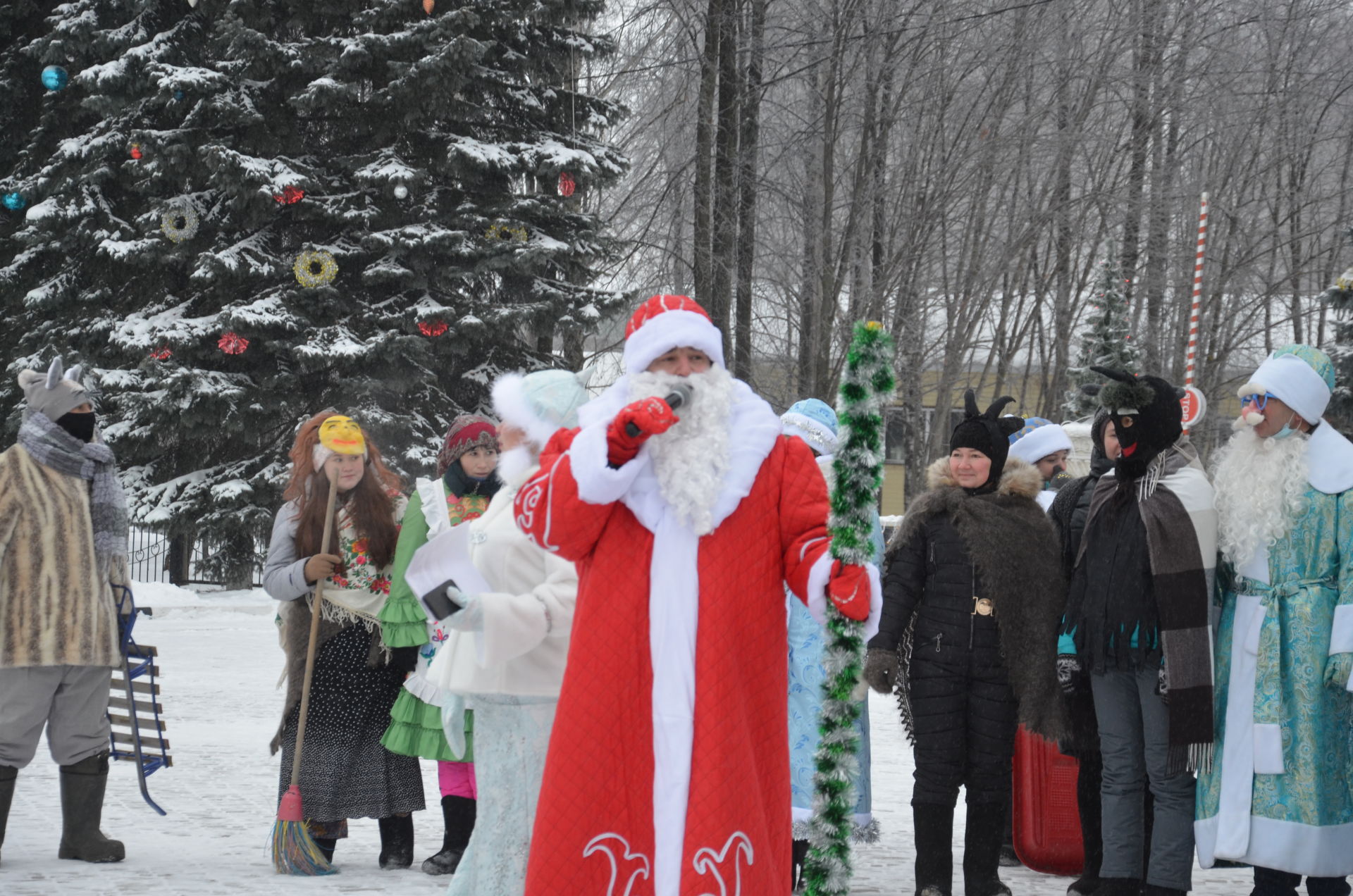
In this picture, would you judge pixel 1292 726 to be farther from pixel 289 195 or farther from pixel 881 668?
pixel 289 195

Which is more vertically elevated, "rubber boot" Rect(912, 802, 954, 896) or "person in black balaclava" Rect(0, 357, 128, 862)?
"person in black balaclava" Rect(0, 357, 128, 862)

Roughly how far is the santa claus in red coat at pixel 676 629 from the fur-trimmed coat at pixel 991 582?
181 cm

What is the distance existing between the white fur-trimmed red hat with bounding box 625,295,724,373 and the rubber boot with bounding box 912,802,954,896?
7.50 feet

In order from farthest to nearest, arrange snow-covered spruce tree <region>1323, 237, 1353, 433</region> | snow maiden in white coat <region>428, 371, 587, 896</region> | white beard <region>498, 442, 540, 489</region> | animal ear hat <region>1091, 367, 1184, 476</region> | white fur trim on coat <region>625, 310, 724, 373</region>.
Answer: snow-covered spruce tree <region>1323, 237, 1353, 433</region> < animal ear hat <region>1091, 367, 1184, 476</region> < white beard <region>498, 442, 540, 489</region> < snow maiden in white coat <region>428, 371, 587, 896</region> < white fur trim on coat <region>625, 310, 724, 373</region>

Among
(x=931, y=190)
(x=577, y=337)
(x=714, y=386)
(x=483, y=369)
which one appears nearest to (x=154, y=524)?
(x=483, y=369)

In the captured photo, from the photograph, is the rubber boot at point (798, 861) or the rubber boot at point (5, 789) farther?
the rubber boot at point (5, 789)

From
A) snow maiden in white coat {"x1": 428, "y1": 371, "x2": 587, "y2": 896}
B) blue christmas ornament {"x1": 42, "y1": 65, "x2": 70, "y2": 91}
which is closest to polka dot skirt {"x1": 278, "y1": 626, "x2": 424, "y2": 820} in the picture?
snow maiden in white coat {"x1": 428, "y1": 371, "x2": 587, "y2": 896}

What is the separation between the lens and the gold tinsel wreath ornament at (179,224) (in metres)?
16.3

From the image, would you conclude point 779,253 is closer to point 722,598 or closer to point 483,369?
point 483,369

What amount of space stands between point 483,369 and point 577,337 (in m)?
1.20

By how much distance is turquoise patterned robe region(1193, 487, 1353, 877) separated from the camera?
469 cm

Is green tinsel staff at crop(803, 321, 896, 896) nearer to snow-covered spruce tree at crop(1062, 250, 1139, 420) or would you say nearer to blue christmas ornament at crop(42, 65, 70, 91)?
blue christmas ornament at crop(42, 65, 70, 91)

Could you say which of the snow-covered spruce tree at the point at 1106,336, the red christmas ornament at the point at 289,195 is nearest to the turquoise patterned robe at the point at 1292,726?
the red christmas ornament at the point at 289,195

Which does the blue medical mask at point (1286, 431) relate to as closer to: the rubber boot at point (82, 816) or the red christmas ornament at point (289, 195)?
the rubber boot at point (82, 816)
